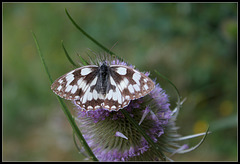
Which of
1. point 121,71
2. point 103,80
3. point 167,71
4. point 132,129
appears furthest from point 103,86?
point 167,71

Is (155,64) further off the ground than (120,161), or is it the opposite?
(155,64)

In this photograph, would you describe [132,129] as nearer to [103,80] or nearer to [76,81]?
[103,80]

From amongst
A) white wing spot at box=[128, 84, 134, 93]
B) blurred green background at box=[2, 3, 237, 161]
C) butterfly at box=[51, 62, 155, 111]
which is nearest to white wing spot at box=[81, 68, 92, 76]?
butterfly at box=[51, 62, 155, 111]

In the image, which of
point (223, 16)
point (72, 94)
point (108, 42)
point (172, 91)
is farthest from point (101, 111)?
point (108, 42)

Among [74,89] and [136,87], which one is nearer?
[136,87]

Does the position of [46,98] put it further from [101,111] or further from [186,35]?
[101,111]

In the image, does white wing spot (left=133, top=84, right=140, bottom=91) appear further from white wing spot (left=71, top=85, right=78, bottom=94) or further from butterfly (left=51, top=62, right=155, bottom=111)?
white wing spot (left=71, top=85, right=78, bottom=94)

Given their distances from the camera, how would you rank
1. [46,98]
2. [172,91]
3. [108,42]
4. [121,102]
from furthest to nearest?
[46,98] → [108,42] → [172,91] → [121,102]
